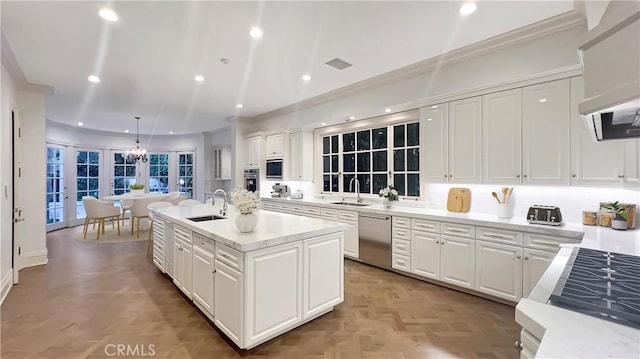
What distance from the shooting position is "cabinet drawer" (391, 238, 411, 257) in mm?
3634

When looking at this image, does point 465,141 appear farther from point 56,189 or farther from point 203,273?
point 56,189

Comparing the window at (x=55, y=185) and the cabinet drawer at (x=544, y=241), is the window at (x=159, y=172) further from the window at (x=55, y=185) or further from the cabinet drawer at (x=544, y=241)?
the cabinet drawer at (x=544, y=241)

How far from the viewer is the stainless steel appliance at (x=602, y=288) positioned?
95 cm

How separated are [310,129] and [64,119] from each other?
239 inches

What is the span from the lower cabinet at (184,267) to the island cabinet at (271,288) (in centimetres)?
62

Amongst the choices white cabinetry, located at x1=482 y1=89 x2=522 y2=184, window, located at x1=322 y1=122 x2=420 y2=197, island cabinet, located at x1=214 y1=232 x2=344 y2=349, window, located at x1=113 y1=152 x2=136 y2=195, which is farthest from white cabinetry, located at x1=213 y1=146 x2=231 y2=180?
white cabinetry, located at x1=482 y1=89 x2=522 y2=184

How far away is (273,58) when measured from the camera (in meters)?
3.36

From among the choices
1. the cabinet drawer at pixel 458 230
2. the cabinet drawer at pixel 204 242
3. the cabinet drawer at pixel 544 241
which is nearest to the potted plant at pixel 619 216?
the cabinet drawer at pixel 544 241

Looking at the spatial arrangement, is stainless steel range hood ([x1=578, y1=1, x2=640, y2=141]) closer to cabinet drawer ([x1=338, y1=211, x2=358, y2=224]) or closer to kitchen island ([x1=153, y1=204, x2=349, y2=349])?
kitchen island ([x1=153, y1=204, x2=349, y2=349])

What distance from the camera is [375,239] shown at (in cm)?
401

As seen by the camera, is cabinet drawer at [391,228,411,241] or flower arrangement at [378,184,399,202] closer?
cabinet drawer at [391,228,411,241]

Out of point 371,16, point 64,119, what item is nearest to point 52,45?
point 371,16

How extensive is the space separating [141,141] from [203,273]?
852cm

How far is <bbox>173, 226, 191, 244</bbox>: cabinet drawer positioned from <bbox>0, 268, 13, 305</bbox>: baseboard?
1927 millimetres
